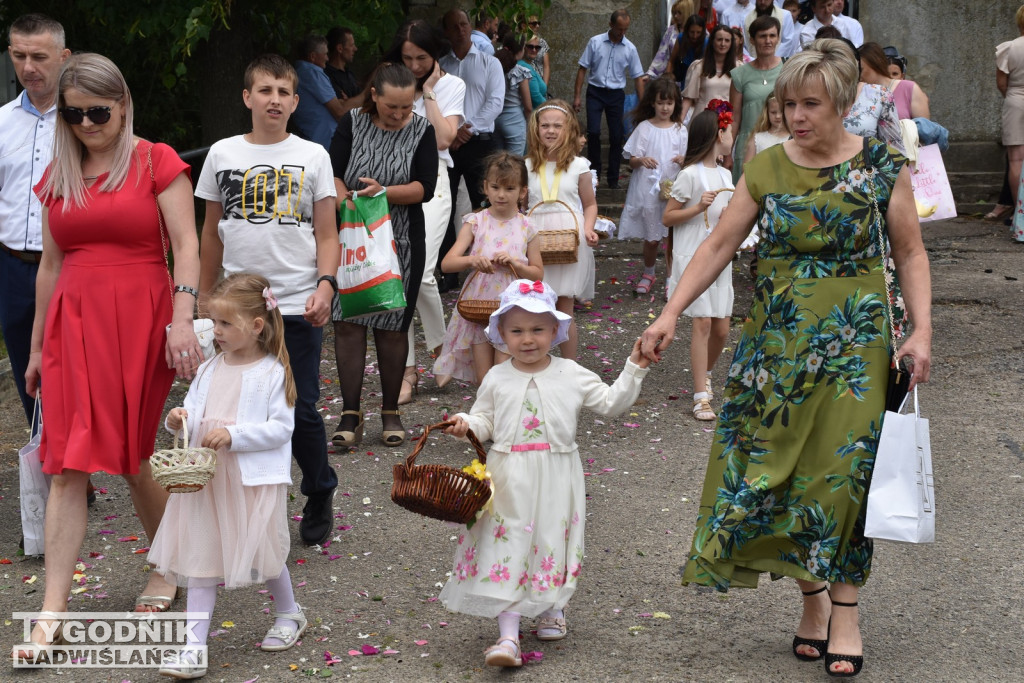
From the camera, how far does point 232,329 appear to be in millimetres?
4234

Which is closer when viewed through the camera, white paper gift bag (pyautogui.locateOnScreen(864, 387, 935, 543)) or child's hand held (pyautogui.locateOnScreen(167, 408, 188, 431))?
white paper gift bag (pyautogui.locateOnScreen(864, 387, 935, 543))

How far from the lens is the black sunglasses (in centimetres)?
427

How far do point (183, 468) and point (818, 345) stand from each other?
6.65 feet

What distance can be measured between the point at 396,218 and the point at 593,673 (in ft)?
10.1

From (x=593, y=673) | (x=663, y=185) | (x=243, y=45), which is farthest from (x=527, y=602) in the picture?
(x=243, y=45)

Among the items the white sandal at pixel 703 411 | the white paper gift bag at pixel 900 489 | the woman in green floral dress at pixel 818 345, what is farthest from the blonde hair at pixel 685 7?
the white paper gift bag at pixel 900 489

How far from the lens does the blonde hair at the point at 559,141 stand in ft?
24.2

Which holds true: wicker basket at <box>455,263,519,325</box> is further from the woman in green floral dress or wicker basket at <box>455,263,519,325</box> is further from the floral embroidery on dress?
the woman in green floral dress

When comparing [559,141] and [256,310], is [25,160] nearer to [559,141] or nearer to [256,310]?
[256,310]

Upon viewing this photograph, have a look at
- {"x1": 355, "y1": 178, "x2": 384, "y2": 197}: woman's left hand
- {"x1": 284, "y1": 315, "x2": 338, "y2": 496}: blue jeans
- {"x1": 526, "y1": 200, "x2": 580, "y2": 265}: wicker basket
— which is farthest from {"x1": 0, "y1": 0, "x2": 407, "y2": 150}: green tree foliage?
{"x1": 284, "y1": 315, "x2": 338, "y2": 496}: blue jeans

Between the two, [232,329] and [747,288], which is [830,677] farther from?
[747,288]

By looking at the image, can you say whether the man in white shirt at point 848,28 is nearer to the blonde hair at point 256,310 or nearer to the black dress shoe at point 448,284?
the black dress shoe at point 448,284

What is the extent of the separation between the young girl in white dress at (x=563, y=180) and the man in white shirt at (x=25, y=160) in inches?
116

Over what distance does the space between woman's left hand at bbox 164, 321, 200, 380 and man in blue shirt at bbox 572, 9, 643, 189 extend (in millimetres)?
9702
